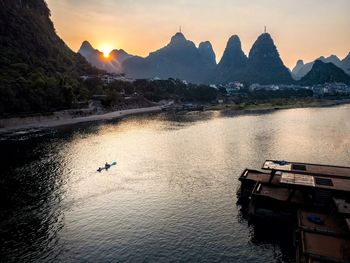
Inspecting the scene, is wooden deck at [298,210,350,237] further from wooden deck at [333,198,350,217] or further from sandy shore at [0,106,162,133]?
sandy shore at [0,106,162,133]

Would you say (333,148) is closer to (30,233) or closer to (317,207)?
(317,207)

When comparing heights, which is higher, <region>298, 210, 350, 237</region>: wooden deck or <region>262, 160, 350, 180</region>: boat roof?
<region>262, 160, 350, 180</region>: boat roof

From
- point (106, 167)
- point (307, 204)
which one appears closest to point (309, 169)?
point (307, 204)

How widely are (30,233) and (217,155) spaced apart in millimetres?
53008

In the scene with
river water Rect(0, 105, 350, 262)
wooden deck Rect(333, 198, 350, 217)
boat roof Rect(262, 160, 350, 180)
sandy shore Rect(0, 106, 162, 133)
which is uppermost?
sandy shore Rect(0, 106, 162, 133)

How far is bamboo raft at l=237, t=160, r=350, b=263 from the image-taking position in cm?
3220

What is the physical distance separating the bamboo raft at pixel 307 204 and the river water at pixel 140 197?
10.2 feet

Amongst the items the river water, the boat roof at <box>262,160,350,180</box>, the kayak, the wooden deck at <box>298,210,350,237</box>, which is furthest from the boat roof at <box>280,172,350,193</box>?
the kayak

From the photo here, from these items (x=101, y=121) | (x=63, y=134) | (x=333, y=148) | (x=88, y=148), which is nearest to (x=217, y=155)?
(x=333, y=148)

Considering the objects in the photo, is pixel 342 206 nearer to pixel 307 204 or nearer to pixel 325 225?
pixel 325 225

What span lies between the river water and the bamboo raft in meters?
3.12

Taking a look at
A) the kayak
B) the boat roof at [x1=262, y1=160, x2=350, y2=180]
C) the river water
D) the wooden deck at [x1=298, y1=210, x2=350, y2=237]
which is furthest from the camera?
the kayak

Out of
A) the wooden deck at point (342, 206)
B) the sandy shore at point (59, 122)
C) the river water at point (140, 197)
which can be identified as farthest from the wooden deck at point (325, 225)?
the sandy shore at point (59, 122)

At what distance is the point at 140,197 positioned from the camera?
54.4m
